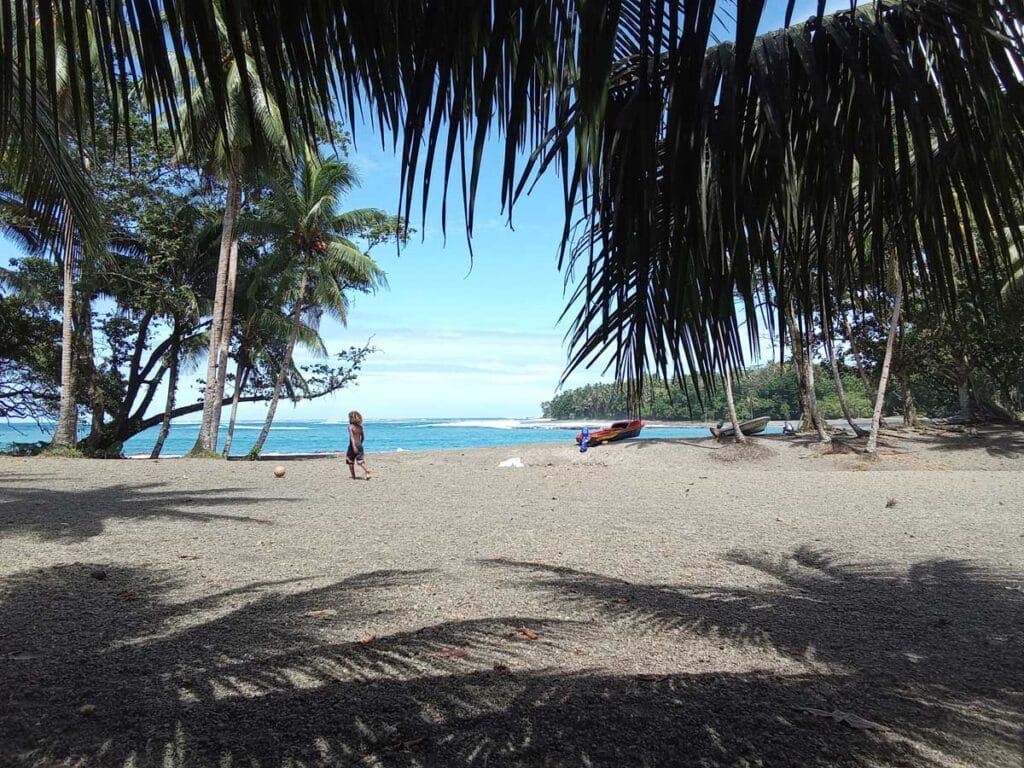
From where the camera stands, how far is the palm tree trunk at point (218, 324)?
16.7 metres

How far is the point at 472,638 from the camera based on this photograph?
340 centimetres

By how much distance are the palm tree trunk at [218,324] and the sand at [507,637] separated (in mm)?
9666

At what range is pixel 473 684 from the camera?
110 inches

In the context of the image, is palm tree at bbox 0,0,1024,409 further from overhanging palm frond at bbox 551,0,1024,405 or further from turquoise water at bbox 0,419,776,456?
turquoise water at bbox 0,419,776,456

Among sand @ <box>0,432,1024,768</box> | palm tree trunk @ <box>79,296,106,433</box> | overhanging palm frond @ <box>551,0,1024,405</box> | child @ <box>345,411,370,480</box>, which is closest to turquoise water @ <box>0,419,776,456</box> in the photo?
palm tree trunk @ <box>79,296,106,433</box>

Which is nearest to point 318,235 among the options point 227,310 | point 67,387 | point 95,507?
point 227,310

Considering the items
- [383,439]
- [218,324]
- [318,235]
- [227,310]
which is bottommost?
[383,439]

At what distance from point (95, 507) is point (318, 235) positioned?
12.7m

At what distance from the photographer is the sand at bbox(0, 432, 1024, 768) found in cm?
229

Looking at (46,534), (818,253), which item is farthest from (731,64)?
(46,534)

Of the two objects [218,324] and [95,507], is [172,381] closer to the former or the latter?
[218,324]

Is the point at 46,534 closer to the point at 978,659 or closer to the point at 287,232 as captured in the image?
the point at 978,659

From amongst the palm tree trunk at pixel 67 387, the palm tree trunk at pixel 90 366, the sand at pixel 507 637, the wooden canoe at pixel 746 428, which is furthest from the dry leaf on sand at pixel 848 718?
the palm tree trunk at pixel 90 366

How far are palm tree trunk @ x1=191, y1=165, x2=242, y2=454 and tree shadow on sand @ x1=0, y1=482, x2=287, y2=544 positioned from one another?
716cm
